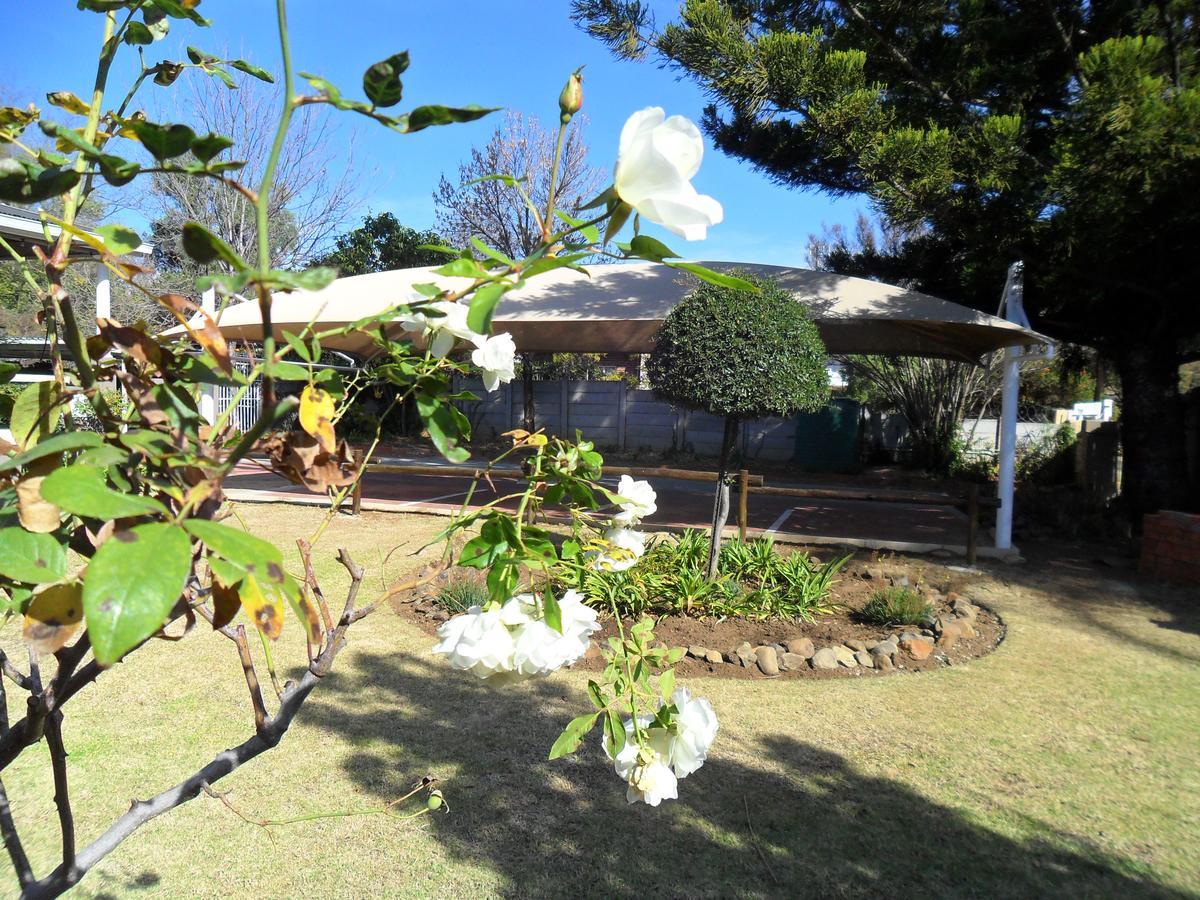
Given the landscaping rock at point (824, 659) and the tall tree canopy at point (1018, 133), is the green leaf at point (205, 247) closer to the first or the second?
the landscaping rock at point (824, 659)

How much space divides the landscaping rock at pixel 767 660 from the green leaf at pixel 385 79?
409 cm

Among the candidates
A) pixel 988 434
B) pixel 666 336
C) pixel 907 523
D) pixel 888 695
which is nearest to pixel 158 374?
pixel 888 695

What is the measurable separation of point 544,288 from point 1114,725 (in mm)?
6773

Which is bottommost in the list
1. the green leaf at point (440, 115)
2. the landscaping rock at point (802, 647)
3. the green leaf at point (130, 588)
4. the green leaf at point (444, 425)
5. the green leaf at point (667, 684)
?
the landscaping rock at point (802, 647)

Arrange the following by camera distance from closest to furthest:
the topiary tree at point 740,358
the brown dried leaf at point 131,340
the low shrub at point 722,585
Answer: the brown dried leaf at point 131,340, the low shrub at point 722,585, the topiary tree at point 740,358

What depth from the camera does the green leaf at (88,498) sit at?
0.54 m

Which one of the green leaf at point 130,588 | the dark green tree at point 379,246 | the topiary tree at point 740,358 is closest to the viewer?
the green leaf at point 130,588

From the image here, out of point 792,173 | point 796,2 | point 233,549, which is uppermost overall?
point 796,2

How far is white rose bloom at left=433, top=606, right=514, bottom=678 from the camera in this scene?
3.16ft

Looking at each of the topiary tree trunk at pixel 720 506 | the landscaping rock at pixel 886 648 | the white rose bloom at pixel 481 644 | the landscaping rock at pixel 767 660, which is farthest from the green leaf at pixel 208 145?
the topiary tree trunk at pixel 720 506

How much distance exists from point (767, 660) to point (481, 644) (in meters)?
3.63

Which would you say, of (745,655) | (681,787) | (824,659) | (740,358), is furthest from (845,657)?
(740,358)

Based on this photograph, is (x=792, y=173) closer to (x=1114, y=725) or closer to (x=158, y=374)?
(x=1114, y=725)

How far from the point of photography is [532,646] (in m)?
0.96
